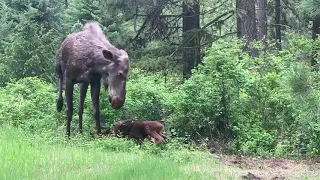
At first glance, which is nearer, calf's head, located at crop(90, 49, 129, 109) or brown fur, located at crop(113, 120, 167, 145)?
calf's head, located at crop(90, 49, 129, 109)

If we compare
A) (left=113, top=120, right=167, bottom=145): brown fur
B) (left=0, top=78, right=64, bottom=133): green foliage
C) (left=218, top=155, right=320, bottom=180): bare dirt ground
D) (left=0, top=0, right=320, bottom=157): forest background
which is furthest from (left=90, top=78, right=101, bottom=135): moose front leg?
(left=218, top=155, right=320, bottom=180): bare dirt ground

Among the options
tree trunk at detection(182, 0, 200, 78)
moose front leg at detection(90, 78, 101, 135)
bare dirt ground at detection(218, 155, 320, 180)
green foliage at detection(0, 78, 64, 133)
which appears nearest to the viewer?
bare dirt ground at detection(218, 155, 320, 180)

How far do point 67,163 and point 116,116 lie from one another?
14.2 ft

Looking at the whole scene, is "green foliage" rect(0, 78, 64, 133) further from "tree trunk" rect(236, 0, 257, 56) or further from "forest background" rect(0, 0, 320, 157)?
"tree trunk" rect(236, 0, 257, 56)

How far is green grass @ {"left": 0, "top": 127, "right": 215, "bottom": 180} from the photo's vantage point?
7.54m

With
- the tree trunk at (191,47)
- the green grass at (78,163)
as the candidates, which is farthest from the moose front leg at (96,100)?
the tree trunk at (191,47)

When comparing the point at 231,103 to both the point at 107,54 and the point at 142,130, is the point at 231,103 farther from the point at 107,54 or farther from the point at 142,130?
the point at 107,54

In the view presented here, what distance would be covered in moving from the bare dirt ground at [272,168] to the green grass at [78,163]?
959 millimetres

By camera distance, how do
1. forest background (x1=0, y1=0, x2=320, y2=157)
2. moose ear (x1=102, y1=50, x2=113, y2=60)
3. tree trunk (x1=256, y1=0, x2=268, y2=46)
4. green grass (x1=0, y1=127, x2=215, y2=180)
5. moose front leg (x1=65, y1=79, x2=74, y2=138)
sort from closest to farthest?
green grass (x1=0, y1=127, x2=215, y2=180) < moose ear (x1=102, y1=50, x2=113, y2=60) < forest background (x1=0, y1=0, x2=320, y2=157) < moose front leg (x1=65, y1=79, x2=74, y2=138) < tree trunk (x1=256, y1=0, x2=268, y2=46)

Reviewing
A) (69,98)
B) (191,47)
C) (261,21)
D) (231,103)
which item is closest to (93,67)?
(69,98)

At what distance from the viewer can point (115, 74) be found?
1087 centimetres

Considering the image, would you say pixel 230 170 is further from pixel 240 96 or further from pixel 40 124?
pixel 40 124

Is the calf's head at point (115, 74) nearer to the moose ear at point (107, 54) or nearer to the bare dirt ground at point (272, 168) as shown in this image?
the moose ear at point (107, 54)

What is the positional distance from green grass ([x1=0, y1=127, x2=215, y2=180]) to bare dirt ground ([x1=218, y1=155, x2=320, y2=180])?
96 cm
